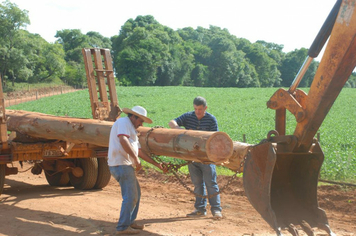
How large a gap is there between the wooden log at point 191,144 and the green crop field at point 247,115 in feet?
18.1

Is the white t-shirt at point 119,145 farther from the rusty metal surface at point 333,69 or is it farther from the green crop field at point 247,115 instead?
the green crop field at point 247,115

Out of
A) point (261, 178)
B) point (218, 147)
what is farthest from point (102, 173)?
point (261, 178)

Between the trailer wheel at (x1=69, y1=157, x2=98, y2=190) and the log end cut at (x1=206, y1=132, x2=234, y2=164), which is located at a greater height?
the log end cut at (x1=206, y1=132, x2=234, y2=164)

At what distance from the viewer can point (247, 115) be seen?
3109 cm

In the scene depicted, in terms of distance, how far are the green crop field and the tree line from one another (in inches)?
682

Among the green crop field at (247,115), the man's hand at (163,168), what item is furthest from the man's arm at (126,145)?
Result: the green crop field at (247,115)

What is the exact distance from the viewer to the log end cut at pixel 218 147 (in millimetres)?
5559

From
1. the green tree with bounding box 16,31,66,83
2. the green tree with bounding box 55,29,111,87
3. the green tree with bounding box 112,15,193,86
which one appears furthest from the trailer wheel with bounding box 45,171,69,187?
the green tree with bounding box 112,15,193,86

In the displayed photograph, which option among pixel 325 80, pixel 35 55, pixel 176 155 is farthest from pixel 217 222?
pixel 35 55

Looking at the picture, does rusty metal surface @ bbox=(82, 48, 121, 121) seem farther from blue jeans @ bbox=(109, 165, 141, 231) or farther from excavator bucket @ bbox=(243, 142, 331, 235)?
excavator bucket @ bbox=(243, 142, 331, 235)

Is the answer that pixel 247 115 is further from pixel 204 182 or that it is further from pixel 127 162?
pixel 127 162

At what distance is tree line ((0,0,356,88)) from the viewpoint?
5909 cm

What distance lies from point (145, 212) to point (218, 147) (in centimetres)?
263

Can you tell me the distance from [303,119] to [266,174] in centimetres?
78
